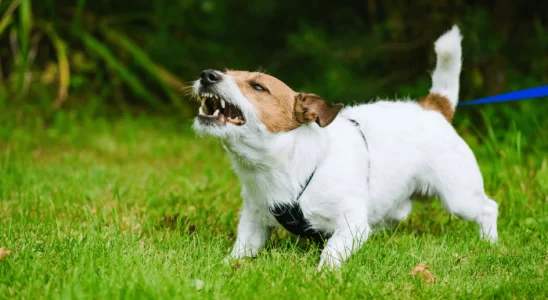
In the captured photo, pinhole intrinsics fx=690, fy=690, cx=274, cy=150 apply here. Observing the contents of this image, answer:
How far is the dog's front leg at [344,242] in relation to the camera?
10.1 ft

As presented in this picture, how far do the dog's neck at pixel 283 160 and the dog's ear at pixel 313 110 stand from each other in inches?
2.8

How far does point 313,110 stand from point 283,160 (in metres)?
0.27

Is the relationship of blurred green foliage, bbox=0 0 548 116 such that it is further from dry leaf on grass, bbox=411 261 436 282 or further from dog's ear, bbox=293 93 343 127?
dry leaf on grass, bbox=411 261 436 282

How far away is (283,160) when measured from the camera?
326 centimetres

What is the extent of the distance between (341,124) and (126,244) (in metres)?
1.22

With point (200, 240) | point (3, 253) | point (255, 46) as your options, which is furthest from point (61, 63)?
point (3, 253)

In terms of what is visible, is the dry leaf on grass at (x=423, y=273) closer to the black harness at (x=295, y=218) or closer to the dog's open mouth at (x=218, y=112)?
the black harness at (x=295, y=218)

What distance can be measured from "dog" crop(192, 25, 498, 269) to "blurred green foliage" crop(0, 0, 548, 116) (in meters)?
2.42

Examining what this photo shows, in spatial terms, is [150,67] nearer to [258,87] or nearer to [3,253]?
[258,87]

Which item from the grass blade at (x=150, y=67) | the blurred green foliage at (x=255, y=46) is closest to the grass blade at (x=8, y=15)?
the blurred green foliage at (x=255, y=46)

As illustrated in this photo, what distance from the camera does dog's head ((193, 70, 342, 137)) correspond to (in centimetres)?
310

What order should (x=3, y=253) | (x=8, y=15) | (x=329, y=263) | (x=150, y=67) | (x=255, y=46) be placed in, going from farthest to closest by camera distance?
(x=255, y=46)
(x=150, y=67)
(x=8, y=15)
(x=329, y=263)
(x=3, y=253)

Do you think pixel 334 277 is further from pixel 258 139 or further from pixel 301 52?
pixel 301 52

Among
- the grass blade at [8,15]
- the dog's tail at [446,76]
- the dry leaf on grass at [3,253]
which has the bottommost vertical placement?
the dry leaf on grass at [3,253]
